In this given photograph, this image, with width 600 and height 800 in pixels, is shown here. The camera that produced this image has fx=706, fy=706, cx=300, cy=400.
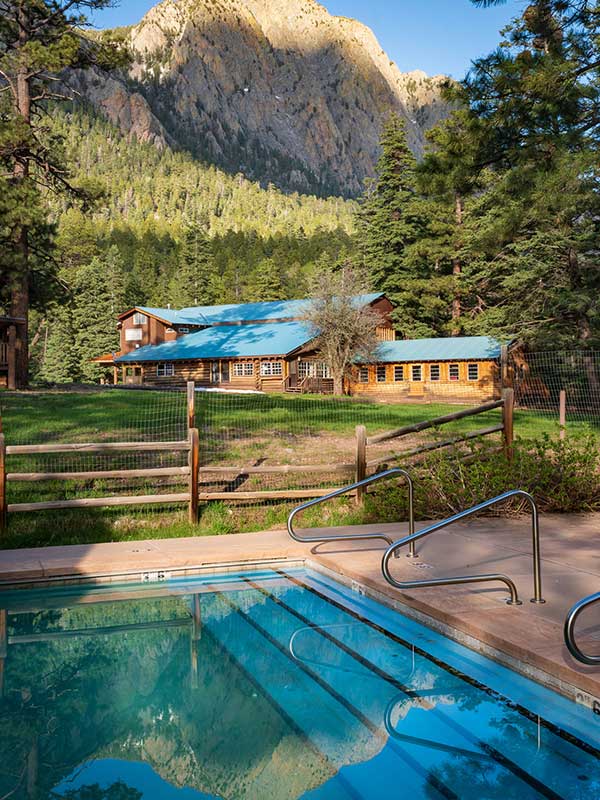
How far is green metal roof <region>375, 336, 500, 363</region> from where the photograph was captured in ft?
129

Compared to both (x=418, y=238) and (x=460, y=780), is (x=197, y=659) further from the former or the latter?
(x=418, y=238)

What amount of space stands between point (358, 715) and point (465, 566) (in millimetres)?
2845

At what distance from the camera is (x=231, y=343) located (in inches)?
1982

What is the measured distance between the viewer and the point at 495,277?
155 feet

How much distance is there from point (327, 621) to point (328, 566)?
54.2 inches

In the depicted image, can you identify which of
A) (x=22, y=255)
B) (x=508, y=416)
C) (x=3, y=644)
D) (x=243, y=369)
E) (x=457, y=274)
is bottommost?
(x=3, y=644)

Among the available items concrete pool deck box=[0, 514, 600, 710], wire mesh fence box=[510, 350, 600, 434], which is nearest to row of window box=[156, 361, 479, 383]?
wire mesh fence box=[510, 350, 600, 434]

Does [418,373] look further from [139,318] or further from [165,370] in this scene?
[139,318]

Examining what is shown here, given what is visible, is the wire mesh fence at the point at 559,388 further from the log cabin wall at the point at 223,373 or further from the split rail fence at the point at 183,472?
the log cabin wall at the point at 223,373

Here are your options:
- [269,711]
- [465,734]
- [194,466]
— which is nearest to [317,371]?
[194,466]

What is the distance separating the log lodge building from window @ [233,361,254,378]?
0.07m

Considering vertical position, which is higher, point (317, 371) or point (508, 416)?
point (317, 371)

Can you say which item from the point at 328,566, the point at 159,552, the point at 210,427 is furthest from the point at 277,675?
the point at 210,427

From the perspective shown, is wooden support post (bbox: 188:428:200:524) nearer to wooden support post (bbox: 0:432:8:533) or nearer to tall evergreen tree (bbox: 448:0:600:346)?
wooden support post (bbox: 0:432:8:533)
